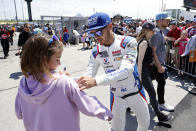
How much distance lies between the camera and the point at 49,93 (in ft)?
3.63

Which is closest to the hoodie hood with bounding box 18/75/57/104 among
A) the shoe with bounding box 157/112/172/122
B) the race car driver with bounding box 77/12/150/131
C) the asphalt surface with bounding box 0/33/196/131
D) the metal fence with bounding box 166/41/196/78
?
the race car driver with bounding box 77/12/150/131

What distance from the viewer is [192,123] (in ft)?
10.1

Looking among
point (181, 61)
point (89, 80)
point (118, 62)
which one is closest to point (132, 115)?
point (118, 62)

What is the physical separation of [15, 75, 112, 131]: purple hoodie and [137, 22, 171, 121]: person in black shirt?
66.2 inches

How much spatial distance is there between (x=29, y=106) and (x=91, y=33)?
99 cm

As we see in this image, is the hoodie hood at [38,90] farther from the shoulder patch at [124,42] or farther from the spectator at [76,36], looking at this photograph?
the spectator at [76,36]

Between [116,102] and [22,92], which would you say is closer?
[22,92]

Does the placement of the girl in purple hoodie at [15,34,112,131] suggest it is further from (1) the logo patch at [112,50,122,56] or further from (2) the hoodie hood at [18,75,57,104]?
(1) the logo patch at [112,50,122,56]

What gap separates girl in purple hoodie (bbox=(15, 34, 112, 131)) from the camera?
1.11 m

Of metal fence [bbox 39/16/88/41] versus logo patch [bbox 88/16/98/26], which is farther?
metal fence [bbox 39/16/88/41]

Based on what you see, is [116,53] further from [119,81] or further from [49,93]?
[49,93]

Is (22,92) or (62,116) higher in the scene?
(22,92)

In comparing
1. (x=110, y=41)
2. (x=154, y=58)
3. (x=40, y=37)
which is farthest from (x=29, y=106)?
(x=154, y=58)

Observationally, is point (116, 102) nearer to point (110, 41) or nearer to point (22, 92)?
point (110, 41)
